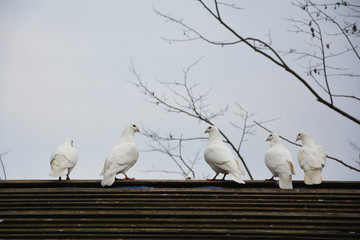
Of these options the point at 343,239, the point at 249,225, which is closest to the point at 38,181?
the point at 249,225

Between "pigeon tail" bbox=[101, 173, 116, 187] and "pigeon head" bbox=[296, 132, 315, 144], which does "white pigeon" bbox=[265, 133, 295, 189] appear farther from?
"pigeon tail" bbox=[101, 173, 116, 187]

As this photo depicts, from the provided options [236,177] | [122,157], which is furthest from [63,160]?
[236,177]

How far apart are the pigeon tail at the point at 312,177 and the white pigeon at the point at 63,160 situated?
13.0 ft

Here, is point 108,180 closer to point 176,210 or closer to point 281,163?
point 176,210

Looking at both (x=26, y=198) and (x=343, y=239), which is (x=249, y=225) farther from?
(x=26, y=198)

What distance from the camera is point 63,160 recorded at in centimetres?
827

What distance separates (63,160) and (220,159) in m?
2.71

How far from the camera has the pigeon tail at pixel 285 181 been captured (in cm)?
707

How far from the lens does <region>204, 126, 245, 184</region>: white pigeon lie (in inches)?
304

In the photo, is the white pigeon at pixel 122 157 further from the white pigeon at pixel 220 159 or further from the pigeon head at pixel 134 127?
the white pigeon at pixel 220 159

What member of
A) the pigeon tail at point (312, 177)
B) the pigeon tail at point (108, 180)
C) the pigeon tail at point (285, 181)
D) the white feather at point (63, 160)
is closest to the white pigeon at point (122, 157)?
the pigeon tail at point (108, 180)

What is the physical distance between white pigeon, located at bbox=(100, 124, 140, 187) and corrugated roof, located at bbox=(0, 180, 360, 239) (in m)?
0.35

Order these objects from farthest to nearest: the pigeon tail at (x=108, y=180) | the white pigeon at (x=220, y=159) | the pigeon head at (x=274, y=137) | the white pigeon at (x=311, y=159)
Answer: the pigeon head at (x=274, y=137)
the white pigeon at (x=220, y=159)
the white pigeon at (x=311, y=159)
the pigeon tail at (x=108, y=180)

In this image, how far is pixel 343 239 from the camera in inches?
175
